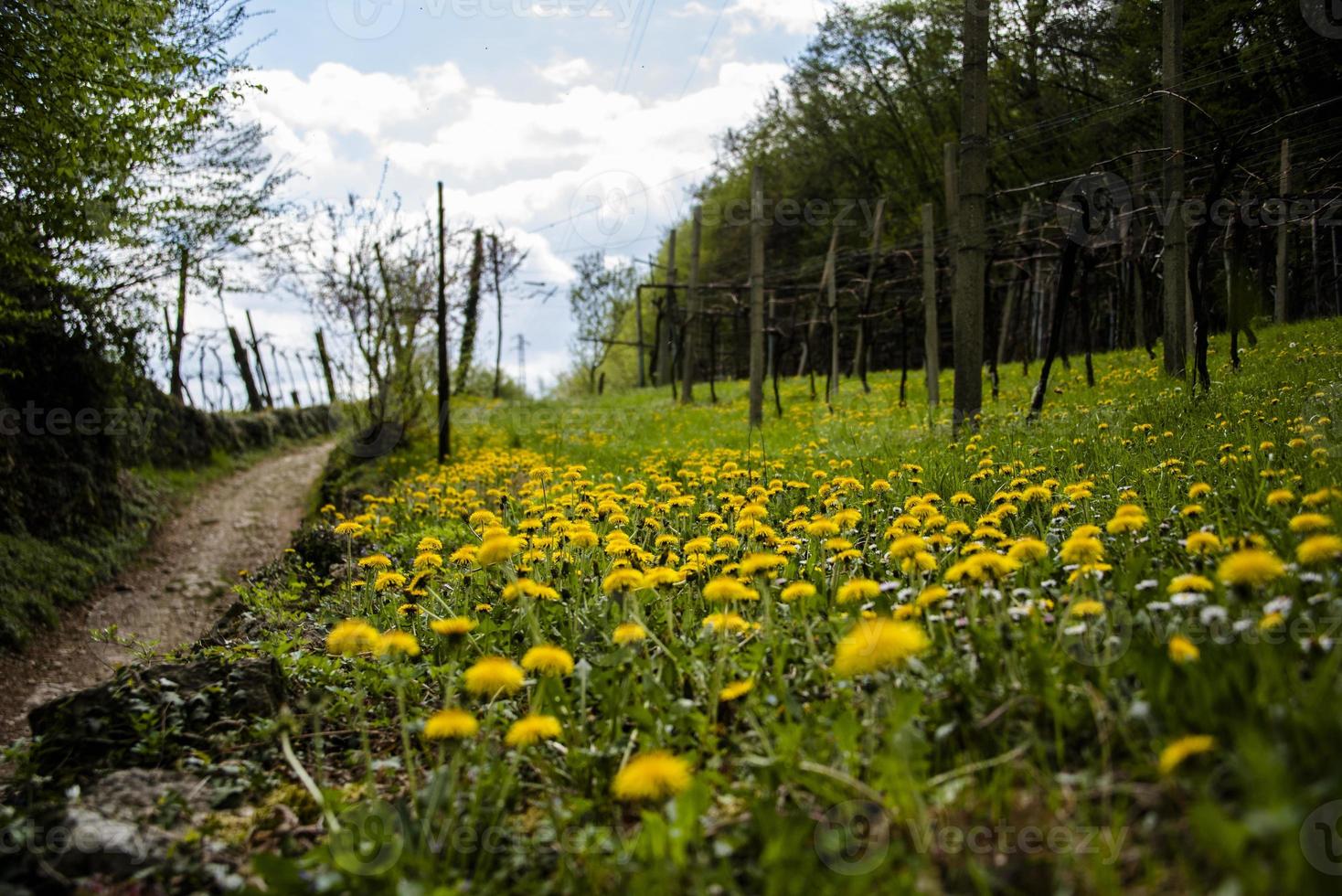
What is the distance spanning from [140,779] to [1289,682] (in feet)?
10.6

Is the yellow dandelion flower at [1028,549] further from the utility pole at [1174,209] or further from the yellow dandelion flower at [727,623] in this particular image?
the utility pole at [1174,209]

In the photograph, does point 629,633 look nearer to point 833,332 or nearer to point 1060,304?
point 1060,304

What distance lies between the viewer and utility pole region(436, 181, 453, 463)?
13.1 m

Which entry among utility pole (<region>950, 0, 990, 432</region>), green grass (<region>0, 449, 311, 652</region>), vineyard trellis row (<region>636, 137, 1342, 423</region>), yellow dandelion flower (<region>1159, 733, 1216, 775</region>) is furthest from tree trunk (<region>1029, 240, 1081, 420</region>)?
green grass (<region>0, 449, 311, 652</region>)

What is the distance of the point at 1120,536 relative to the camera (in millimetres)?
3133

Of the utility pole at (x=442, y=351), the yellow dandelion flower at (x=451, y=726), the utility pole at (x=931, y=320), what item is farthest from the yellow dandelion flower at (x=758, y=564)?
the utility pole at (x=442, y=351)

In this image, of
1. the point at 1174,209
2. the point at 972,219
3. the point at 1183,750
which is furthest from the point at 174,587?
A: the point at 1174,209

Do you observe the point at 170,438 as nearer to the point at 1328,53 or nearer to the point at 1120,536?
the point at 1120,536

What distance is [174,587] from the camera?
9914mm

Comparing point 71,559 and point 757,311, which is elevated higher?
point 757,311

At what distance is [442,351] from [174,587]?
558 centimetres

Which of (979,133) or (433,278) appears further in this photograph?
(433,278)

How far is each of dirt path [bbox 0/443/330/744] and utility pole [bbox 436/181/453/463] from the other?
2.76 m

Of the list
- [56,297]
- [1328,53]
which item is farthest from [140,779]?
[1328,53]
